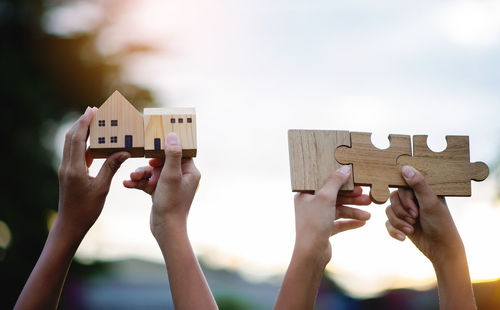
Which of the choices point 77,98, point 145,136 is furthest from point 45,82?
point 145,136

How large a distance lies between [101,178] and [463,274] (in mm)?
1968

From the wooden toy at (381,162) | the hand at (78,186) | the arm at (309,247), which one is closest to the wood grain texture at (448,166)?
the wooden toy at (381,162)

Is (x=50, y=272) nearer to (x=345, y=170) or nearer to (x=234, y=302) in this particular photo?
(x=345, y=170)

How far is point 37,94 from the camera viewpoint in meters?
10.4

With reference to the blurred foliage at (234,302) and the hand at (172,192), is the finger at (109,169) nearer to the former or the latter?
the hand at (172,192)

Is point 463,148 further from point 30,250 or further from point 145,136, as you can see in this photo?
point 30,250

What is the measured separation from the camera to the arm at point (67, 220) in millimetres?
2408

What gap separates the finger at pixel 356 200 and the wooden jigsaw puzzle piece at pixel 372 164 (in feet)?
0.18

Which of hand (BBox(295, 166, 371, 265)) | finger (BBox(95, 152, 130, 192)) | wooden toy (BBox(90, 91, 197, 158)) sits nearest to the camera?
hand (BBox(295, 166, 371, 265))

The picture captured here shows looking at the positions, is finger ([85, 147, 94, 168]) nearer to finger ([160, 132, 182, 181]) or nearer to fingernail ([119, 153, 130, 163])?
fingernail ([119, 153, 130, 163])

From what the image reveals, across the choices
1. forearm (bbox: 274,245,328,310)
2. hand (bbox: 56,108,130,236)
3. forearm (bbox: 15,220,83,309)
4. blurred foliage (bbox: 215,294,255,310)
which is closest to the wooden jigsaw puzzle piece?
forearm (bbox: 274,245,328,310)

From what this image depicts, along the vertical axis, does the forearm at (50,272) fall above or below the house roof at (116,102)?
below

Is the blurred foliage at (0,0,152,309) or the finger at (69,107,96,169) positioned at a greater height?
the blurred foliage at (0,0,152,309)

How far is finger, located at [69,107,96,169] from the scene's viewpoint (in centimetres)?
246
